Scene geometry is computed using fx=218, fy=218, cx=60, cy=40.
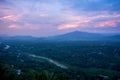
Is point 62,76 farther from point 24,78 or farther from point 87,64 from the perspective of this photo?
point 87,64

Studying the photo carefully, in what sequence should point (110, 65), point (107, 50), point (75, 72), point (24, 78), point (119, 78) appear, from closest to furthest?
point (24, 78) < point (119, 78) < point (75, 72) < point (110, 65) < point (107, 50)

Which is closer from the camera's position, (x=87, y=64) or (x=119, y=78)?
(x=119, y=78)

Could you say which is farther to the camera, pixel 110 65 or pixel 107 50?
pixel 107 50

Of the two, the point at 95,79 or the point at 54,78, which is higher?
the point at 54,78

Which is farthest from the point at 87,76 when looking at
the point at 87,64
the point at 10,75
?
the point at 10,75

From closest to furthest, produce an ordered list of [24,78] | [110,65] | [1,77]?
[1,77], [24,78], [110,65]

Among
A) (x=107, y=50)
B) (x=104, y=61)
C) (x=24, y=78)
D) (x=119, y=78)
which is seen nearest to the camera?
(x=24, y=78)

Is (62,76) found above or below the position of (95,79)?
above

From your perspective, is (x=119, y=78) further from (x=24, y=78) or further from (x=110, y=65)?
(x=24, y=78)

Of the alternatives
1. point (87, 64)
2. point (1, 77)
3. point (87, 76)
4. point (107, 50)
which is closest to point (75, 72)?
point (87, 76)
